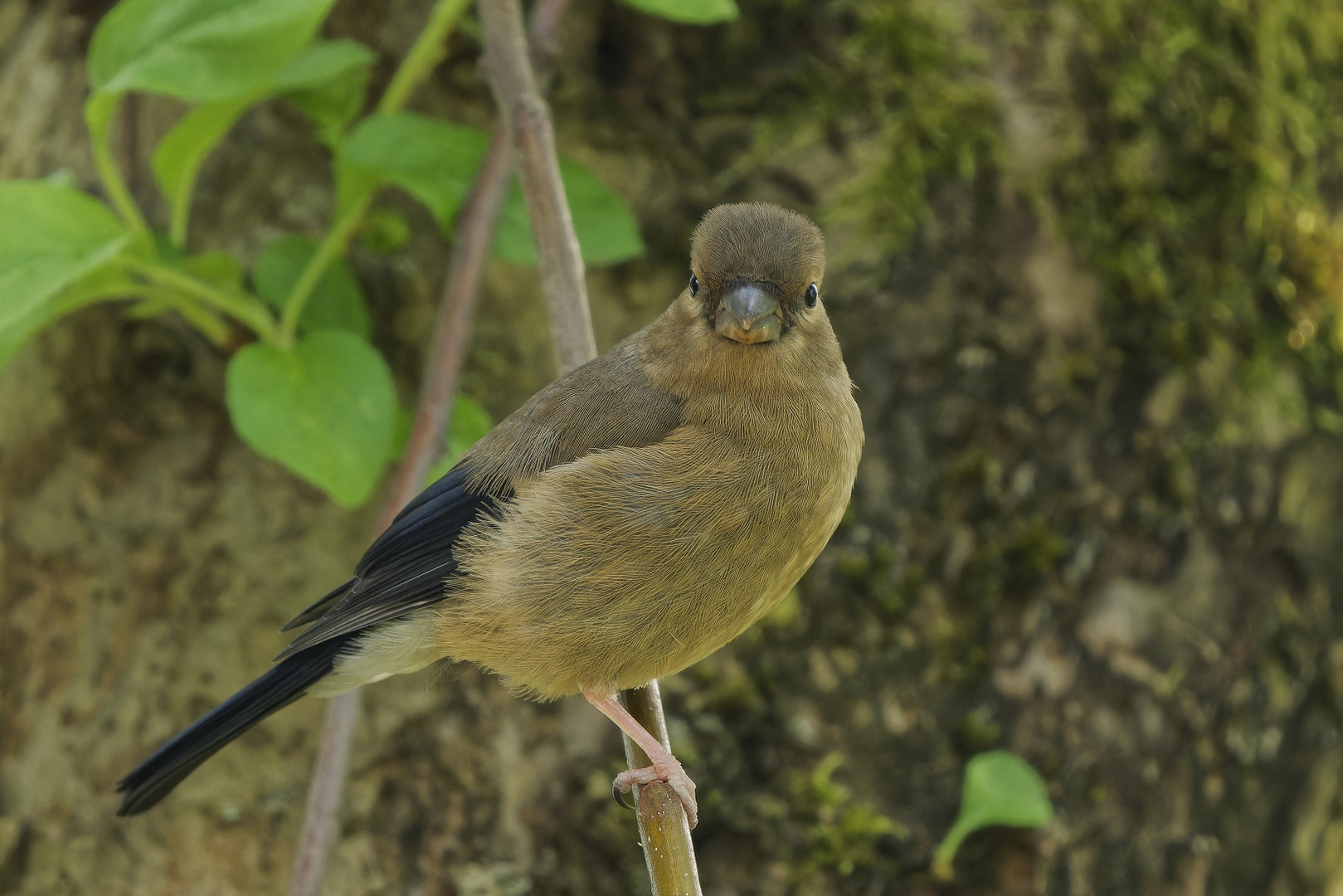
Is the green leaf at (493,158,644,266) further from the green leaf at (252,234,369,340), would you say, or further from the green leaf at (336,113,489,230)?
the green leaf at (252,234,369,340)

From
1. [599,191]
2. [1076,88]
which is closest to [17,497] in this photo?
[599,191]

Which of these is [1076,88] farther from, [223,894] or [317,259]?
[223,894]

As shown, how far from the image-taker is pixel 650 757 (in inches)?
101

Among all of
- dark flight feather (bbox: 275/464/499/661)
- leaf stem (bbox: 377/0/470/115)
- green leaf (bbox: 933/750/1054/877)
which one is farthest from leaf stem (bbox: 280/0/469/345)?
green leaf (bbox: 933/750/1054/877)

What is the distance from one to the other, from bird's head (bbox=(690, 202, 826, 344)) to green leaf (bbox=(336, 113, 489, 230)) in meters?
0.68

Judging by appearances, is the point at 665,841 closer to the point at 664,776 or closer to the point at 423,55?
the point at 664,776

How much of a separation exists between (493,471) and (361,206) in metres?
0.72

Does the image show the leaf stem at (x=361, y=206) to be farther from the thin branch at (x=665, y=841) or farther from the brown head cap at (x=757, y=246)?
the thin branch at (x=665, y=841)

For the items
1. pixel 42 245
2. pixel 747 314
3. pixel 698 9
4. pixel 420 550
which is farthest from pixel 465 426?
pixel 698 9

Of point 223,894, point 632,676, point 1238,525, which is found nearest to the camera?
point 632,676

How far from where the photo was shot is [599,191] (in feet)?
9.89

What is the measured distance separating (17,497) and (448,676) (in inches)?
41.0

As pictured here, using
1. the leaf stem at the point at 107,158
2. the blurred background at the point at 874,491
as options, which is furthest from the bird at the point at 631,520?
the leaf stem at the point at 107,158

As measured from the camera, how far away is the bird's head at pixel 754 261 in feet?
8.31
